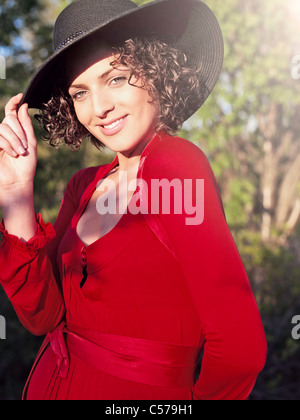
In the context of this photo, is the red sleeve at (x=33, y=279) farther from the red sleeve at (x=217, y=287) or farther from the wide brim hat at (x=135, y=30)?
the wide brim hat at (x=135, y=30)

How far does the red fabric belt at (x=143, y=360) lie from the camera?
1.45m

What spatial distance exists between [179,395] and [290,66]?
5.50 m

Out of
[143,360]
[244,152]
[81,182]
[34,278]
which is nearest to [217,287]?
[143,360]

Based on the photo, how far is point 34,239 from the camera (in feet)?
4.87

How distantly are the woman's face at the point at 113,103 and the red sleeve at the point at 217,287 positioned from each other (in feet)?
1.04

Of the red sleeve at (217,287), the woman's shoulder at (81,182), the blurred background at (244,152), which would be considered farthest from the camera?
the blurred background at (244,152)

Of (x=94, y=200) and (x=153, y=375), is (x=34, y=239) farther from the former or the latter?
(x=153, y=375)

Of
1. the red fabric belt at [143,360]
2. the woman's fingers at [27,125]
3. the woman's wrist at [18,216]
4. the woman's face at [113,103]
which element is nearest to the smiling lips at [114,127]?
the woman's face at [113,103]

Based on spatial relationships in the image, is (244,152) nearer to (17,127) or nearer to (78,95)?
(78,95)

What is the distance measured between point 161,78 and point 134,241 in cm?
61

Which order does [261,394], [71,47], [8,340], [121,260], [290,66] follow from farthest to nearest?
[290,66] < [8,340] < [261,394] < [71,47] < [121,260]

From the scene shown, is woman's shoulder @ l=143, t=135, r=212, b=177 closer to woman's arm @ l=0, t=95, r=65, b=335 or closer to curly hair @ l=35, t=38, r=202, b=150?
curly hair @ l=35, t=38, r=202, b=150
